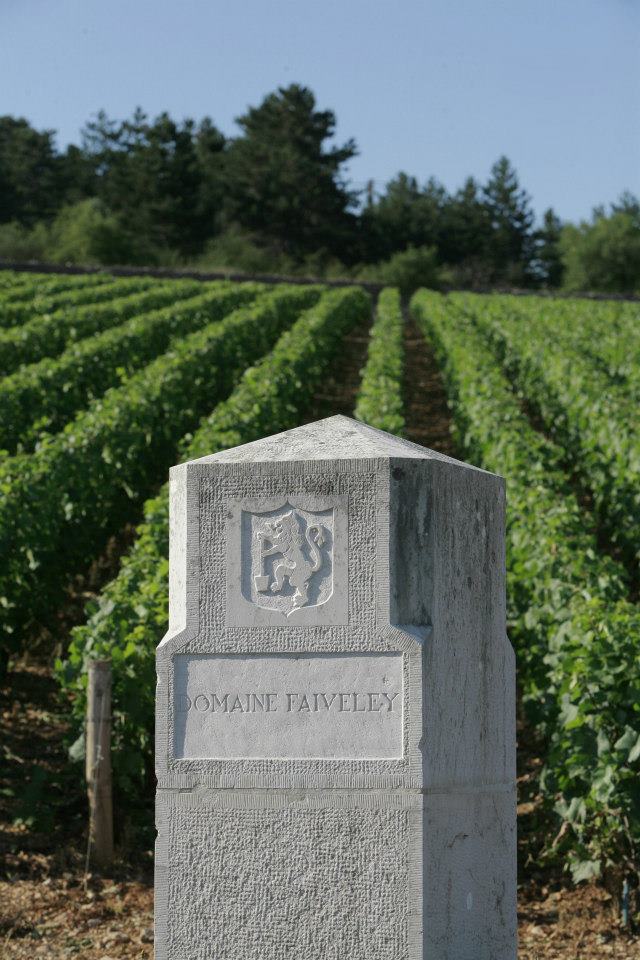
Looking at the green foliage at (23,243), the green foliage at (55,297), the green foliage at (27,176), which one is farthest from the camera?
Result: the green foliage at (27,176)

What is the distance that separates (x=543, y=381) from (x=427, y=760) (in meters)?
18.0

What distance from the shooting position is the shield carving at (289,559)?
11.9 ft

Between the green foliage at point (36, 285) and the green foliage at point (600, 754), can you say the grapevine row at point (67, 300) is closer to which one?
the green foliage at point (36, 285)

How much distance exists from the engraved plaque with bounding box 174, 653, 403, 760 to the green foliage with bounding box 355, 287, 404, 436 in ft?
32.5

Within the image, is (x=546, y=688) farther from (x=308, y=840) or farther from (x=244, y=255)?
(x=244, y=255)

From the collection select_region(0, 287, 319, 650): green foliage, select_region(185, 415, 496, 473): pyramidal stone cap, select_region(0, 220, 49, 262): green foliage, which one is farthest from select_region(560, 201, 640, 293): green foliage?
select_region(185, 415, 496, 473): pyramidal stone cap

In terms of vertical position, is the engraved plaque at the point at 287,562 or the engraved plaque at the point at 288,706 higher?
the engraved plaque at the point at 287,562

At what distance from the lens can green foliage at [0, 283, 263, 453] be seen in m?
16.6

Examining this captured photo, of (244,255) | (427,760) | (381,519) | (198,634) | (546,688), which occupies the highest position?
(244,255)

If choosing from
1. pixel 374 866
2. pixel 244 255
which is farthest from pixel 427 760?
pixel 244 255

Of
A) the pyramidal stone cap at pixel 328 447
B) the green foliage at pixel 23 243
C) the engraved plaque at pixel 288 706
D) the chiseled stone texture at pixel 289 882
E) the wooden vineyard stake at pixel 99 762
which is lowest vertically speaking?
the wooden vineyard stake at pixel 99 762

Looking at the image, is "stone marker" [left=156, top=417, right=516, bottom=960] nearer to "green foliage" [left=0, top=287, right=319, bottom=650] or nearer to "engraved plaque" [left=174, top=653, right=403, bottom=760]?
"engraved plaque" [left=174, top=653, right=403, bottom=760]

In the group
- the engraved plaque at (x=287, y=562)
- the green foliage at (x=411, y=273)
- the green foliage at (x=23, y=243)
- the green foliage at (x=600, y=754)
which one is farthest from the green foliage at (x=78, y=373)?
the green foliage at (x=23, y=243)

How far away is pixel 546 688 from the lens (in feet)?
25.6
